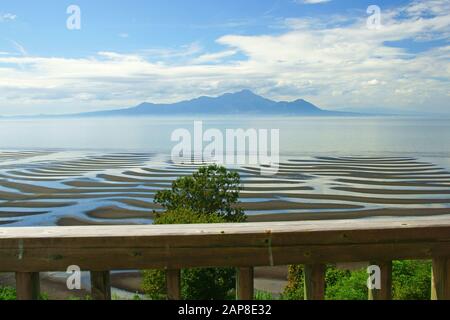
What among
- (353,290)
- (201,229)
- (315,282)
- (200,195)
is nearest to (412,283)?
(353,290)

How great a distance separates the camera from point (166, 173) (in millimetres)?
43906

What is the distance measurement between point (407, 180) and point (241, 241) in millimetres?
41146

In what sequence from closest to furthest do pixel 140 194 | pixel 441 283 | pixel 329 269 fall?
1. pixel 441 283
2. pixel 329 269
3. pixel 140 194

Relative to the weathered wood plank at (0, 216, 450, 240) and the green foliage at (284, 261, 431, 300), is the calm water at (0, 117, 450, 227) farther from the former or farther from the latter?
the weathered wood plank at (0, 216, 450, 240)

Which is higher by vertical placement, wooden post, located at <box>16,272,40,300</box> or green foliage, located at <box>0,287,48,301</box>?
wooden post, located at <box>16,272,40,300</box>

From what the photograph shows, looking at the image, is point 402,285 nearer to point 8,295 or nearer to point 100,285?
point 8,295

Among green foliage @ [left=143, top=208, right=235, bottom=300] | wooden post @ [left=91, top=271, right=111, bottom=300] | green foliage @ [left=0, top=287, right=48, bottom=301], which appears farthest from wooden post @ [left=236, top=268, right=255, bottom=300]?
green foliage @ [left=143, top=208, right=235, bottom=300]

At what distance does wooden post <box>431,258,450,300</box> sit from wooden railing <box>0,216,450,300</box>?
0.03 meters

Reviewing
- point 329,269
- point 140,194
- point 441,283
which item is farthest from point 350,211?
point 441,283

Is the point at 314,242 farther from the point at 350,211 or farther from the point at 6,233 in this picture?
the point at 350,211

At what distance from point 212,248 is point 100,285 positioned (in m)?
0.42

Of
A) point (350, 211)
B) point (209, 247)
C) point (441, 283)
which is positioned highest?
point (209, 247)

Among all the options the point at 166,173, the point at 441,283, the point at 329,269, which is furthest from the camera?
the point at 166,173

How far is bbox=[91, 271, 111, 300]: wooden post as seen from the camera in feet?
6.00
